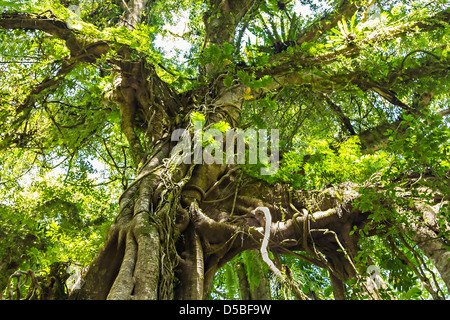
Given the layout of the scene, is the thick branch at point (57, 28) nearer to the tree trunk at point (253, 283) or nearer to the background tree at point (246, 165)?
the background tree at point (246, 165)

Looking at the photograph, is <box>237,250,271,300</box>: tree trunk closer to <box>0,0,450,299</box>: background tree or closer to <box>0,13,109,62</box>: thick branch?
<box>0,0,450,299</box>: background tree

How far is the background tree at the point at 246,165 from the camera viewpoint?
9.69 feet

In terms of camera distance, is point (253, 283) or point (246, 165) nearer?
point (246, 165)

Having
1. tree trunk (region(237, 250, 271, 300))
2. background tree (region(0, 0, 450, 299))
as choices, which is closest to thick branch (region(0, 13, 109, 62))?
background tree (region(0, 0, 450, 299))

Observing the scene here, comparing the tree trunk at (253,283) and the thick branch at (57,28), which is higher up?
the thick branch at (57,28)

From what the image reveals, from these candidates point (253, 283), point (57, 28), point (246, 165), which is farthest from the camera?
point (253, 283)

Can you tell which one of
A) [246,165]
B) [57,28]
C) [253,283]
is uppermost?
[57,28]

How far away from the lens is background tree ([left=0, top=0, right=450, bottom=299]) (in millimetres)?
2953

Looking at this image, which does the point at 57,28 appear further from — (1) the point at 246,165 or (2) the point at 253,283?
(2) the point at 253,283

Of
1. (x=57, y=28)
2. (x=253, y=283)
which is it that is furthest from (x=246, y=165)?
(x=57, y=28)

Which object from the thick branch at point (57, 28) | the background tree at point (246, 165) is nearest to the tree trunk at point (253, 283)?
the background tree at point (246, 165)

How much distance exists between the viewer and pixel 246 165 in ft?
14.2

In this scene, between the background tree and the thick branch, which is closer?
the background tree
